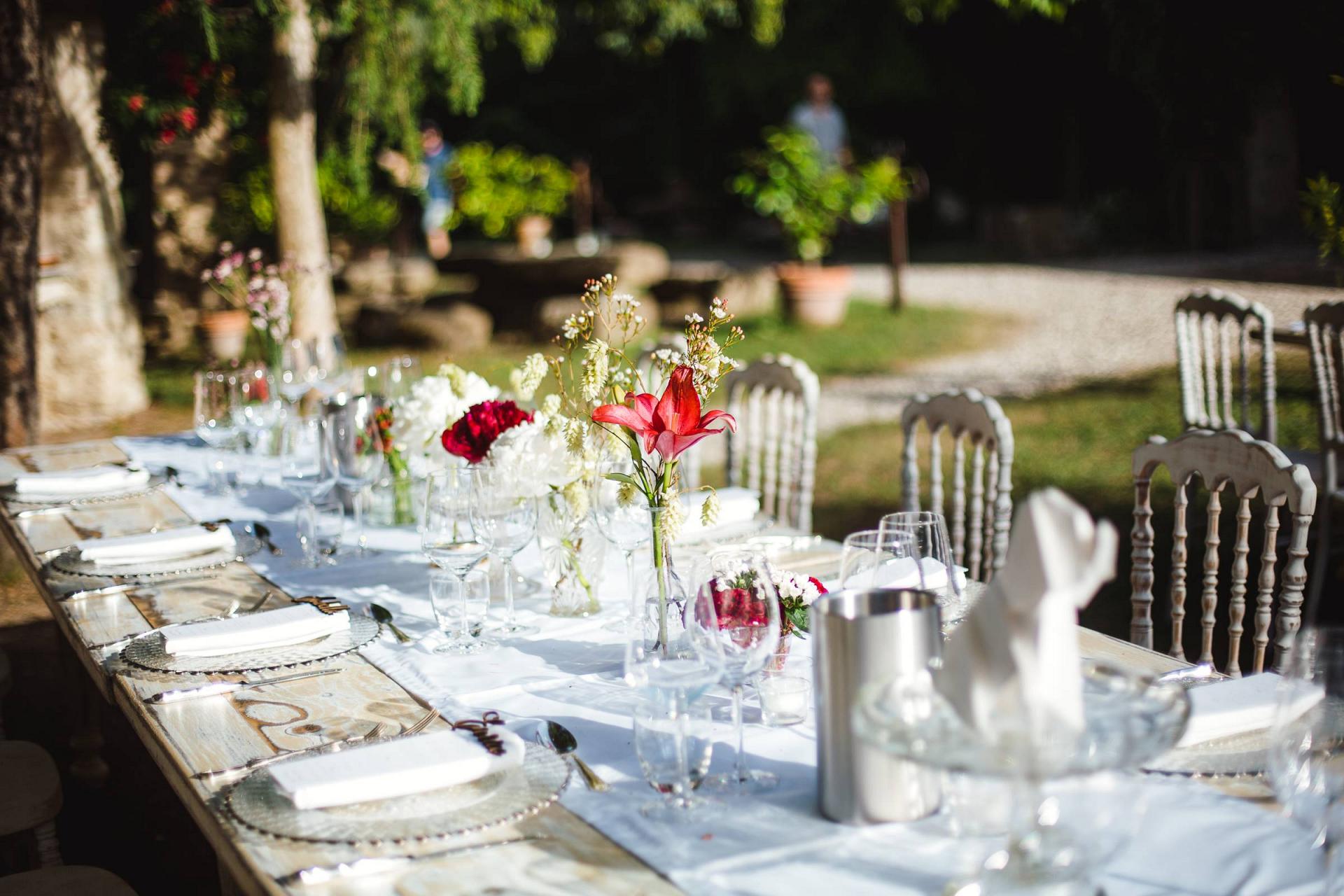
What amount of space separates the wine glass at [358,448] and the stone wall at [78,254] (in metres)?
5.62

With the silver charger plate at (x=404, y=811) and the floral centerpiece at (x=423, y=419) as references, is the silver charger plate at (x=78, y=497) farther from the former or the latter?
the silver charger plate at (x=404, y=811)

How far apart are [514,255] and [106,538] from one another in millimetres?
9784

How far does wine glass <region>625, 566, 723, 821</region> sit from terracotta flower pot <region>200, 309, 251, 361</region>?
28.9ft

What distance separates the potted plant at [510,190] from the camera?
13.7 m

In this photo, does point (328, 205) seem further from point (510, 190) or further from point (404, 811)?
point (404, 811)

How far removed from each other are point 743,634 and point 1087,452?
530cm

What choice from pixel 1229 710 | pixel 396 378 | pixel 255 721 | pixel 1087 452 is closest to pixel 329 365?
pixel 396 378

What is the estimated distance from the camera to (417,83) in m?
8.38

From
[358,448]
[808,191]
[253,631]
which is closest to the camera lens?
[253,631]

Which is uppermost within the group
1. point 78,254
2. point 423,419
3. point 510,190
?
point 510,190

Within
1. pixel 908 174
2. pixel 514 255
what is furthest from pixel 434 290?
pixel 908 174

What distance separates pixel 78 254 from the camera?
25.8ft

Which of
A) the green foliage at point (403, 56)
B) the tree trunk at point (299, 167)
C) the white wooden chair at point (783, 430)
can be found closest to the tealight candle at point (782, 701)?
the white wooden chair at point (783, 430)

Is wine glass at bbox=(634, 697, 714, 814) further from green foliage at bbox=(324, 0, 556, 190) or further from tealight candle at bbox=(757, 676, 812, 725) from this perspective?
green foliage at bbox=(324, 0, 556, 190)
